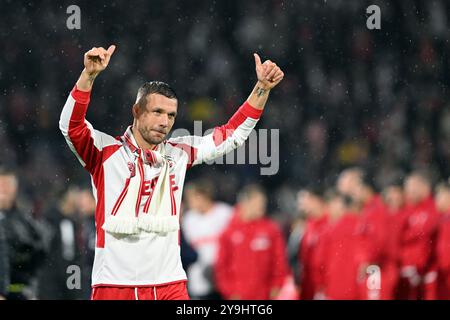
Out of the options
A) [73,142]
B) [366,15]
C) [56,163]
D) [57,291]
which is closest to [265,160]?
[56,163]

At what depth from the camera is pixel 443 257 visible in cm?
768

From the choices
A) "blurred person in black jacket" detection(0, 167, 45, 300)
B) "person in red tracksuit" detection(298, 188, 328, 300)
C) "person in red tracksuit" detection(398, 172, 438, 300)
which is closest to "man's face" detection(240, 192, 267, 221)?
"person in red tracksuit" detection(298, 188, 328, 300)

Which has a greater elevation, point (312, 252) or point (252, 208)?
point (252, 208)

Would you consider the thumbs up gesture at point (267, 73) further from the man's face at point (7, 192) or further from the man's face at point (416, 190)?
the man's face at point (416, 190)

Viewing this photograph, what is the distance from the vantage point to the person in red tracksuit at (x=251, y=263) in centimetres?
796

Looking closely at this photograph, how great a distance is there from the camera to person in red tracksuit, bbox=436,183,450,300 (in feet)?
24.9

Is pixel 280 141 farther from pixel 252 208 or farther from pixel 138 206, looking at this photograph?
pixel 138 206

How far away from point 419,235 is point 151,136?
14.6 ft

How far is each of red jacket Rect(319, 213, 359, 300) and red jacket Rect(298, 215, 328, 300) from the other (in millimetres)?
107

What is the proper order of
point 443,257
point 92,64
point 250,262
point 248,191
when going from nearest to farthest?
1. point 92,64
2. point 443,257
3. point 250,262
4. point 248,191

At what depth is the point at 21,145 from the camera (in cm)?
1126

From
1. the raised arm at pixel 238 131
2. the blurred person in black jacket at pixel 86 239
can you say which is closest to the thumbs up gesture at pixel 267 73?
the raised arm at pixel 238 131

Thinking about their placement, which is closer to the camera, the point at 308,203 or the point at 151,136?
the point at 151,136
